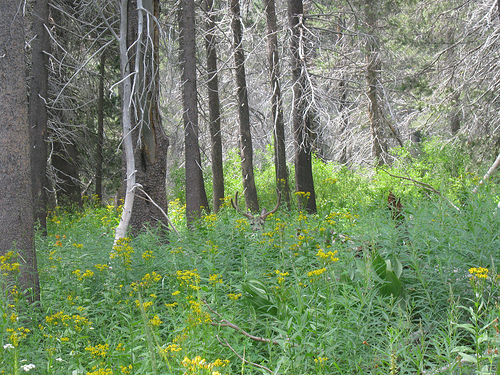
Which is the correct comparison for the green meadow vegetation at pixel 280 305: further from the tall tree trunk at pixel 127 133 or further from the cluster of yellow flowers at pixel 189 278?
the tall tree trunk at pixel 127 133

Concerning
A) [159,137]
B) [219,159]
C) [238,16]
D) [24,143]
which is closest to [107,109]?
[219,159]

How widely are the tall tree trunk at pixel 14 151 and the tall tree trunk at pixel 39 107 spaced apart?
4.34m

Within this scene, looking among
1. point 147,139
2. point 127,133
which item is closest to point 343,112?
point 147,139

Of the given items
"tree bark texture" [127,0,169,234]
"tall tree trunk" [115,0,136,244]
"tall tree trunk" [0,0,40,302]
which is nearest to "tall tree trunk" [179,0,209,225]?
"tree bark texture" [127,0,169,234]

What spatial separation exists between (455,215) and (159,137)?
4697mm

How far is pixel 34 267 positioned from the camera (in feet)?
13.5

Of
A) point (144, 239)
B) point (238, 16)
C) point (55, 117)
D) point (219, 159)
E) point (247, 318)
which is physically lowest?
point (247, 318)

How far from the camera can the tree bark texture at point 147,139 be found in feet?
22.5

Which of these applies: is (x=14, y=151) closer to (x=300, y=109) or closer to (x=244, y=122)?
(x=300, y=109)

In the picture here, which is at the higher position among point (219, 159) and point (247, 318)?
point (219, 159)

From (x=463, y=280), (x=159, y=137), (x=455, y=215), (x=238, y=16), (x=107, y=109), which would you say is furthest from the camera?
(x=107, y=109)

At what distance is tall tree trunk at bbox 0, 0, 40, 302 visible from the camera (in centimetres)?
404

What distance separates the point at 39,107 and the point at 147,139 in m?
3.14

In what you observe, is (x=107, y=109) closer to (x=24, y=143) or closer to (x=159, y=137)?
(x=159, y=137)
